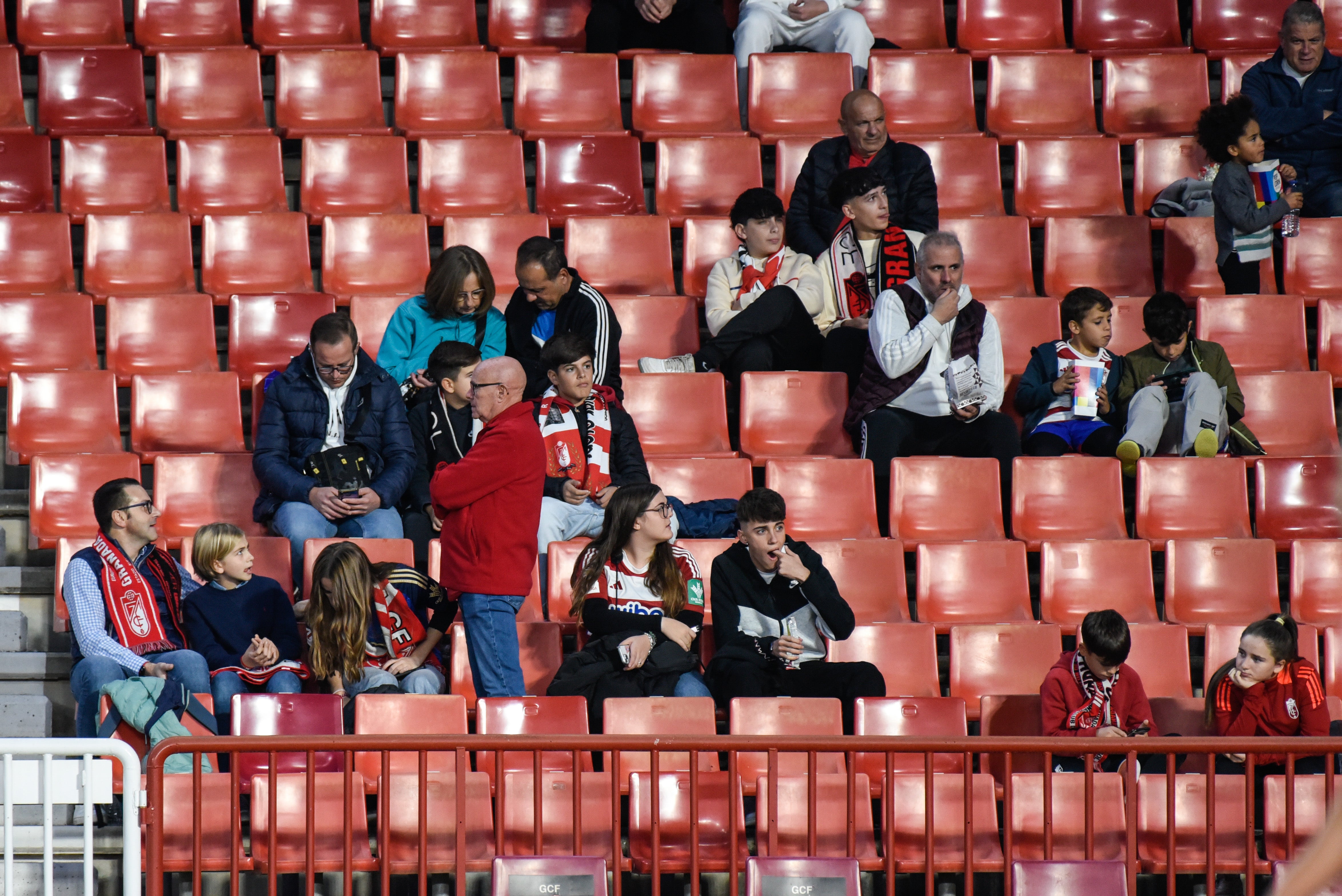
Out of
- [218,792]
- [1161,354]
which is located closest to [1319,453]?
[1161,354]

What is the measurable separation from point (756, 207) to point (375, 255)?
5.44 ft

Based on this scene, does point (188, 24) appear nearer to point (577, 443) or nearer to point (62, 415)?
point (62, 415)

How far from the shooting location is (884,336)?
21.5 feet

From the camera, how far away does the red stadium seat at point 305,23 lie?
28.5 feet

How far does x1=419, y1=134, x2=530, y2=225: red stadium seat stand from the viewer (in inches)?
316

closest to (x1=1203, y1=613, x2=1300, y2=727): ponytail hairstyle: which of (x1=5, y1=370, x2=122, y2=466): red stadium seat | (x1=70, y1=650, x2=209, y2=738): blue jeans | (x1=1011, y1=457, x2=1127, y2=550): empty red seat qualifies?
(x1=1011, y1=457, x2=1127, y2=550): empty red seat

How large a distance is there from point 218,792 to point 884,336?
2908mm

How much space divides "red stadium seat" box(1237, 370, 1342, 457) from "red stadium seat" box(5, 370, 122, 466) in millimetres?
4385

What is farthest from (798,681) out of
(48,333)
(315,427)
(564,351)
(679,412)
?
(48,333)

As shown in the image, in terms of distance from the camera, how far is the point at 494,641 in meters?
5.49

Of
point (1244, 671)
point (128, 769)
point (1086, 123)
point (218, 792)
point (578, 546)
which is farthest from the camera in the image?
point (1086, 123)

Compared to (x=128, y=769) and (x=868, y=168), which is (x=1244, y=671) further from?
(x=128, y=769)

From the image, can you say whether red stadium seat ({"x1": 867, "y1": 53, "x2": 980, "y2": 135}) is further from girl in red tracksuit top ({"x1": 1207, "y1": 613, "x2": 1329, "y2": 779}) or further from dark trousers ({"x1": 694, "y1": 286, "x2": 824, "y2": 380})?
girl in red tracksuit top ({"x1": 1207, "y1": 613, "x2": 1329, "y2": 779})

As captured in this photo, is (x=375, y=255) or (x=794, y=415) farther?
(x=375, y=255)
